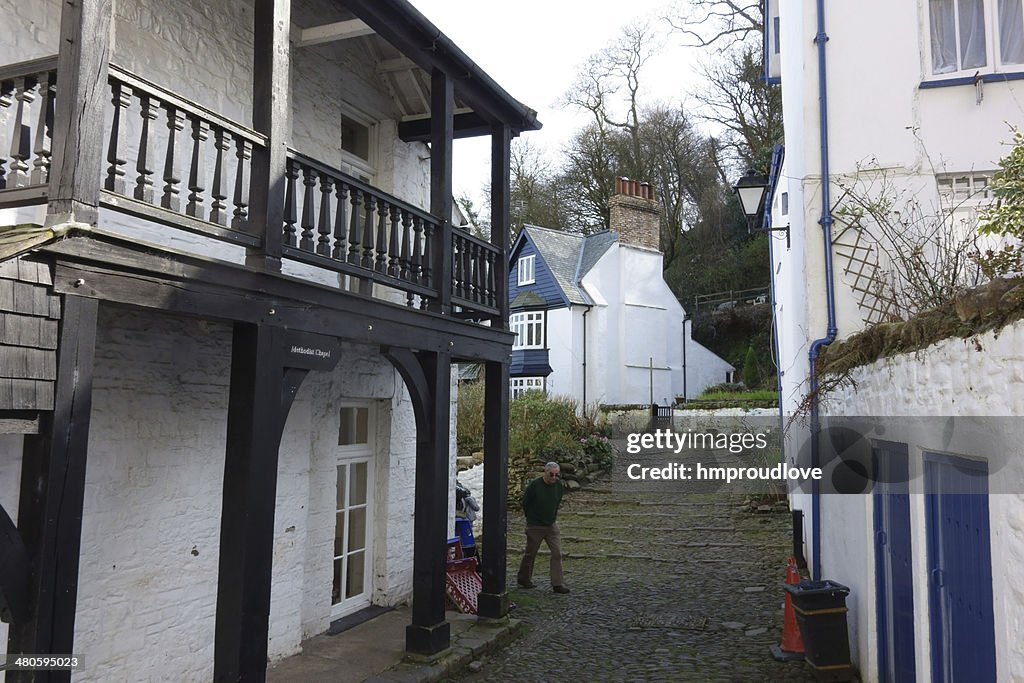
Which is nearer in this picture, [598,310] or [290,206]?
Result: [290,206]

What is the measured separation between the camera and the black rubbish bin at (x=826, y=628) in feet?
22.2

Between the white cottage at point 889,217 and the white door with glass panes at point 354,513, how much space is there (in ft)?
16.4

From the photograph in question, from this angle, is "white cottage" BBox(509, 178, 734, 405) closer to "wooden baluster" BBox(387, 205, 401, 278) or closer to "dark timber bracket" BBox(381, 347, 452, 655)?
"dark timber bracket" BBox(381, 347, 452, 655)

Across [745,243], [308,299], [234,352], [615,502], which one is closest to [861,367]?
[308,299]

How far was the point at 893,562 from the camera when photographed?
5883mm

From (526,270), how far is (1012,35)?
2169 centimetres

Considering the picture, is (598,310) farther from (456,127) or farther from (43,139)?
(43,139)

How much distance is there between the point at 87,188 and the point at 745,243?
34.4 metres

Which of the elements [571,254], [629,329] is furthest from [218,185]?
[571,254]

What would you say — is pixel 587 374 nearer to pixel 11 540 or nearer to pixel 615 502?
pixel 615 502

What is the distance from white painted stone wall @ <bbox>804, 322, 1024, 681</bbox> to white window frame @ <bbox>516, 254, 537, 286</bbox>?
22450 millimetres

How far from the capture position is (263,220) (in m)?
5.41

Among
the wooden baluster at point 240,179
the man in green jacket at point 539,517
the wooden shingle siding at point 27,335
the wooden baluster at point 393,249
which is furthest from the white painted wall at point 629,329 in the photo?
the wooden shingle siding at point 27,335

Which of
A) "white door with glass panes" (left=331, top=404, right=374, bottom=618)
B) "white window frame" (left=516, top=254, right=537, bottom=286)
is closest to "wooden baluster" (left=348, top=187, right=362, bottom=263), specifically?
"white door with glass panes" (left=331, top=404, right=374, bottom=618)
